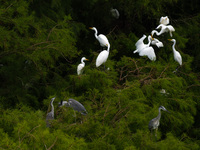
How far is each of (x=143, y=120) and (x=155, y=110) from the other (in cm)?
60

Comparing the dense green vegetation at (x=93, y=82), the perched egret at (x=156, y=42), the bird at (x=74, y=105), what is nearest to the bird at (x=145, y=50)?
the perched egret at (x=156, y=42)

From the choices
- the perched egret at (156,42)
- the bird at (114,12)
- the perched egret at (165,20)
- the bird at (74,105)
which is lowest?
the perched egret at (156,42)

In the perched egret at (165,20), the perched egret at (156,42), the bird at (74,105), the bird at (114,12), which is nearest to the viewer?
the bird at (74,105)

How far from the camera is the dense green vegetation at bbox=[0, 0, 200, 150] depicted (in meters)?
3.07

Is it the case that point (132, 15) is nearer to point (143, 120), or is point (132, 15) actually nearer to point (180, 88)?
point (180, 88)

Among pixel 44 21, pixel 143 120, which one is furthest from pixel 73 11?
pixel 143 120

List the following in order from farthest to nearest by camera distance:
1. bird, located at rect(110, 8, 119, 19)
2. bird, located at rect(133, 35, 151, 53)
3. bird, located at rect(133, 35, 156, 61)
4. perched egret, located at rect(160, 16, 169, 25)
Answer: bird, located at rect(110, 8, 119, 19), perched egret, located at rect(160, 16, 169, 25), bird, located at rect(133, 35, 151, 53), bird, located at rect(133, 35, 156, 61)

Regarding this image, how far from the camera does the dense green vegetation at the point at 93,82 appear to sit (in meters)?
3.07

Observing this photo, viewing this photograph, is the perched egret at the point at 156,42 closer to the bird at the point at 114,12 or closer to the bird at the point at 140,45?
the bird at the point at 140,45

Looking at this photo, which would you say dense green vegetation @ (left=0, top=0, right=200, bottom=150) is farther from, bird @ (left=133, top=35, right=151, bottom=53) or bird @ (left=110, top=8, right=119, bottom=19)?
bird @ (left=133, top=35, right=151, bottom=53)

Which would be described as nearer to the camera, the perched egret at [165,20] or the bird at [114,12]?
the perched egret at [165,20]

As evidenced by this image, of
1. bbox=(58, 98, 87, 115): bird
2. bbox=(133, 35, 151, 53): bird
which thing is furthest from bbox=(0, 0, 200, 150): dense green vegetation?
bbox=(133, 35, 151, 53): bird

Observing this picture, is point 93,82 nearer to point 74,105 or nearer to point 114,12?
point 74,105

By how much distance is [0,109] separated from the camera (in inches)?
143
